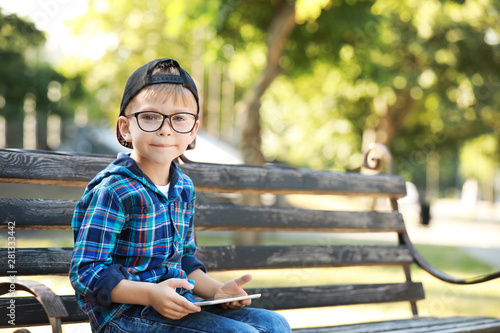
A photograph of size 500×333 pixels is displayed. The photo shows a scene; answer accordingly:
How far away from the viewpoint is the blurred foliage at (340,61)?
9750 mm

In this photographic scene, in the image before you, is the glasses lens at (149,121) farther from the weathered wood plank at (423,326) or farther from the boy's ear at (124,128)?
the weathered wood plank at (423,326)

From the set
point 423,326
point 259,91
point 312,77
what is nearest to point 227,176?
point 423,326

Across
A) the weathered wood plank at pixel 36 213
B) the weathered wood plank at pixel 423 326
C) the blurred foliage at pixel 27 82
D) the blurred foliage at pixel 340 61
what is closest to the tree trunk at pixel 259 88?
the blurred foliage at pixel 340 61

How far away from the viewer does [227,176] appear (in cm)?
299

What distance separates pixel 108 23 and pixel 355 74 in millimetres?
7226

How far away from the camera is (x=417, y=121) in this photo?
20781mm

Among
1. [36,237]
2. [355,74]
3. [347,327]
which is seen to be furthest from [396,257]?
[36,237]

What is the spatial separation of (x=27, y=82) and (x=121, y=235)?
34.1 feet

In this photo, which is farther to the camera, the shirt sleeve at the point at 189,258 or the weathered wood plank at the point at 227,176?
the weathered wood plank at the point at 227,176

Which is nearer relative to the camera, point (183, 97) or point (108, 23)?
point (183, 97)

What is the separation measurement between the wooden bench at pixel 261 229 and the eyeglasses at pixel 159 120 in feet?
2.03

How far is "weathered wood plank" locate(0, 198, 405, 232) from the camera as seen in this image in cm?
240

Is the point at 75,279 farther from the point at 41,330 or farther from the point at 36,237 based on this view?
the point at 36,237

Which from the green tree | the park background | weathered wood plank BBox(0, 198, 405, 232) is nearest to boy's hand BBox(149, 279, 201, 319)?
weathered wood plank BBox(0, 198, 405, 232)
